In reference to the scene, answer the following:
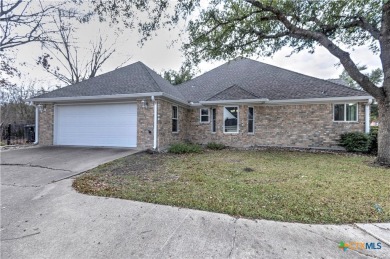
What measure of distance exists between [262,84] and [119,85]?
930 cm

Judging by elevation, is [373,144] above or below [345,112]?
below

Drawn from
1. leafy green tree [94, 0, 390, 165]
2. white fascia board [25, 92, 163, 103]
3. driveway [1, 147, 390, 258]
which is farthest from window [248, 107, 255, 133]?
driveway [1, 147, 390, 258]

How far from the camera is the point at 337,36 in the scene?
408 inches

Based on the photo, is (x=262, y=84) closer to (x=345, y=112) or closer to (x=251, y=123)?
(x=251, y=123)

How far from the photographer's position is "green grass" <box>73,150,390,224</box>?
324cm

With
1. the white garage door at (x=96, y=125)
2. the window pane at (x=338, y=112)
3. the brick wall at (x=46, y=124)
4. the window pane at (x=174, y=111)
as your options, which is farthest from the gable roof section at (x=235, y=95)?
the brick wall at (x=46, y=124)

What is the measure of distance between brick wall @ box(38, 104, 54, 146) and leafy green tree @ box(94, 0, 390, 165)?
6.46 metres

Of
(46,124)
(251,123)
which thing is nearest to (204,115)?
(251,123)

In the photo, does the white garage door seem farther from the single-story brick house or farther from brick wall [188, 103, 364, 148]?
brick wall [188, 103, 364, 148]

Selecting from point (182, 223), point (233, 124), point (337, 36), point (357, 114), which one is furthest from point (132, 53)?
point (182, 223)

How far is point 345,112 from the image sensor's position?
424 inches

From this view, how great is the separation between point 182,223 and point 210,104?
370 inches

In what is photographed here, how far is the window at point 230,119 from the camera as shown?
11508 millimetres

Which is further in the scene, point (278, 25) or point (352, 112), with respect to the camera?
point (352, 112)
